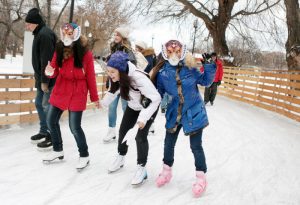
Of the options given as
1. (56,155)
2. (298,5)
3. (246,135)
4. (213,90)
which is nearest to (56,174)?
(56,155)

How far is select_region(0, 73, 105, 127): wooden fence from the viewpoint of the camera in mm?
5855

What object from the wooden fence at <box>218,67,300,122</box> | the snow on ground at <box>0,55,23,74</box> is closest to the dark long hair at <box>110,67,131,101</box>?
the wooden fence at <box>218,67,300,122</box>

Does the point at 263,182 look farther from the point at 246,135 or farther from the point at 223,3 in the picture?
the point at 223,3

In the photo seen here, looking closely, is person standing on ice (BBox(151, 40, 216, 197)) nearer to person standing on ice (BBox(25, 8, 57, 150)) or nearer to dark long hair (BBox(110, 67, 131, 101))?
dark long hair (BBox(110, 67, 131, 101))

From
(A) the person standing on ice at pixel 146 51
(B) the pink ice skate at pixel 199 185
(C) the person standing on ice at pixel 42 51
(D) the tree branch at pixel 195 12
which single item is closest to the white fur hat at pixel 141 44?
(A) the person standing on ice at pixel 146 51

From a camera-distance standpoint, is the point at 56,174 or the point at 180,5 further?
the point at 180,5

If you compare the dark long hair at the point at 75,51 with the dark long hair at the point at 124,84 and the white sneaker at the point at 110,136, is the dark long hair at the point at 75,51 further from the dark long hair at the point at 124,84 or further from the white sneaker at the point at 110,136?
the white sneaker at the point at 110,136

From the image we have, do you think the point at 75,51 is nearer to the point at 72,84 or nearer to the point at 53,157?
the point at 72,84

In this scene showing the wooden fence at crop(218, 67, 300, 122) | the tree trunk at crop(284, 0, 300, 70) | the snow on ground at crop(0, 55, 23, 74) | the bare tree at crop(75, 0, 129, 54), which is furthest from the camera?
the bare tree at crop(75, 0, 129, 54)

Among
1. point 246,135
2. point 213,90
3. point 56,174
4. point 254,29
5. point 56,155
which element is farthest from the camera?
point 254,29

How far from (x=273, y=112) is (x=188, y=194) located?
733cm

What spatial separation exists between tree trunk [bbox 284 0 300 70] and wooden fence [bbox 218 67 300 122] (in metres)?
0.76

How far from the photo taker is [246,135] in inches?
259

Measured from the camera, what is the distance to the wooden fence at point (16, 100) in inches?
231
